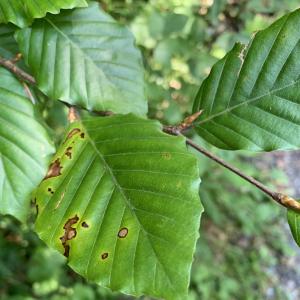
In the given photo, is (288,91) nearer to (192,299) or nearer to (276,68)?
(276,68)

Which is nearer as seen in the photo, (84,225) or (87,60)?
(84,225)

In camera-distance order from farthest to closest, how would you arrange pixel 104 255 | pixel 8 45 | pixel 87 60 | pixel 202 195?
pixel 202 195, pixel 8 45, pixel 87 60, pixel 104 255

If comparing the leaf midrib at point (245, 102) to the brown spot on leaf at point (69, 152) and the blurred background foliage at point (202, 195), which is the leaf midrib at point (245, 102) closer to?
the brown spot on leaf at point (69, 152)

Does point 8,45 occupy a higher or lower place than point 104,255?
higher

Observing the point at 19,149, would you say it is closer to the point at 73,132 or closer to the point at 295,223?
the point at 73,132

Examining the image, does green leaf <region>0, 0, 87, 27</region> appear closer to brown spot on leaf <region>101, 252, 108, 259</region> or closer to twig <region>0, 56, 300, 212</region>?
twig <region>0, 56, 300, 212</region>

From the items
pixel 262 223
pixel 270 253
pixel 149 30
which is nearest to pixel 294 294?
pixel 270 253

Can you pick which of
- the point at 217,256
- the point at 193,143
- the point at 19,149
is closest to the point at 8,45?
the point at 19,149
